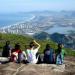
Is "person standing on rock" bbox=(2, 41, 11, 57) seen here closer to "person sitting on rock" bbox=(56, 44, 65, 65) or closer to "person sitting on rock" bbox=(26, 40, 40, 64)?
"person sitting on rock" bbox=(26, 40, 40, 64)

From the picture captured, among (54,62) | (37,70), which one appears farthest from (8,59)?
(37,70)

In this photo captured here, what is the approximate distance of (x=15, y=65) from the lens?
1570 centimetres

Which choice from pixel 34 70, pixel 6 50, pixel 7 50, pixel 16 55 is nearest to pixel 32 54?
pixel 16 55

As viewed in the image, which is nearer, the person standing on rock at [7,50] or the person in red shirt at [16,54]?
the person in red shirt at [16,54]

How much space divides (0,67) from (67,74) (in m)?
2.98

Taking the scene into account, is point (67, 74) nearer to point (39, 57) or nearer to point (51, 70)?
point (51, 70)

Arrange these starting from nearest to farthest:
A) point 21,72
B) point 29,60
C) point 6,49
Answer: point 21,72, point 29,60, point 6,49

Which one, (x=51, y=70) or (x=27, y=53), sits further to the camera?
(x=27, y=53)

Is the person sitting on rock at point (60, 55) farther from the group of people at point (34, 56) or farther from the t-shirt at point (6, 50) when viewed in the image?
the t-shirt at point (6, 50)

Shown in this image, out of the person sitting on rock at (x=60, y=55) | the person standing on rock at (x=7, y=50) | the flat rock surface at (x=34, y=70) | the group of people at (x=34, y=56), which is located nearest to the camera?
the flat rock surface at (x=34, y=70)

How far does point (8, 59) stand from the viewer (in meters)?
18.5

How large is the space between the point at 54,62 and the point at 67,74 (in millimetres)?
3015

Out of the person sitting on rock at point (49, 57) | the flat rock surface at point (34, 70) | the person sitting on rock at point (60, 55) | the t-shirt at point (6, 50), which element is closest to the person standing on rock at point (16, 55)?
the t-shirt at point (6, 50)

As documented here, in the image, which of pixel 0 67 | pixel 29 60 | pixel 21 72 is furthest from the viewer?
pixel 29 60
